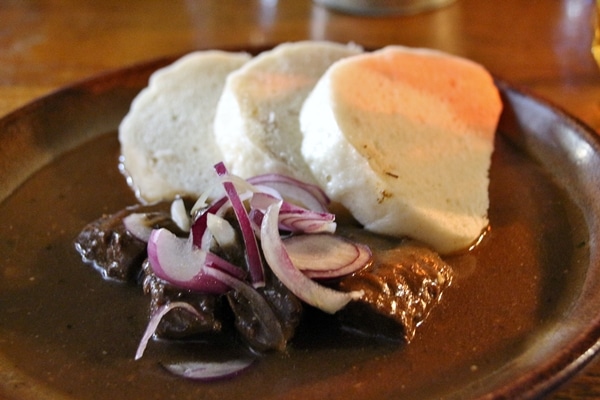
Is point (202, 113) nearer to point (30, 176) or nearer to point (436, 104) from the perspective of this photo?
point (30, 176)

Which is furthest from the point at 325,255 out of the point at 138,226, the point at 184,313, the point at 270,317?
the point at 138,226

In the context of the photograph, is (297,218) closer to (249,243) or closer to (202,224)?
(249,243)

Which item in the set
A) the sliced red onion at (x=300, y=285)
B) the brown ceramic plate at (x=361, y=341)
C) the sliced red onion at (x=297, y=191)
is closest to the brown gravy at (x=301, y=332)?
the brown ceramic plate at (x=361, y=341)

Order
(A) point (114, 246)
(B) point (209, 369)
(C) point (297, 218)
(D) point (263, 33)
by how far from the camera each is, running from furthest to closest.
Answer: (D) point (263, 33) < (A) point (114, 246) < (C) point (297, 218) < (B) point (209, 369)

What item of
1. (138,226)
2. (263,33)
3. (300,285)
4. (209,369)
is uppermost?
(300,285)

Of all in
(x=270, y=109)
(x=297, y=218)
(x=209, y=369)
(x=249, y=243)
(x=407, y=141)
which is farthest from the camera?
(x=270, y=109)

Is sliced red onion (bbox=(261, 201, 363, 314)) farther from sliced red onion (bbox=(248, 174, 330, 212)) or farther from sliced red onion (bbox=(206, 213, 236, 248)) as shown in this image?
sliced red onion (bbox=(248, 174, 330, 212))

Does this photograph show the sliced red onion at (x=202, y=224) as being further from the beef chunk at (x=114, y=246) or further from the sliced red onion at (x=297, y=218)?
the beef chunk at (x=114, y=246)
